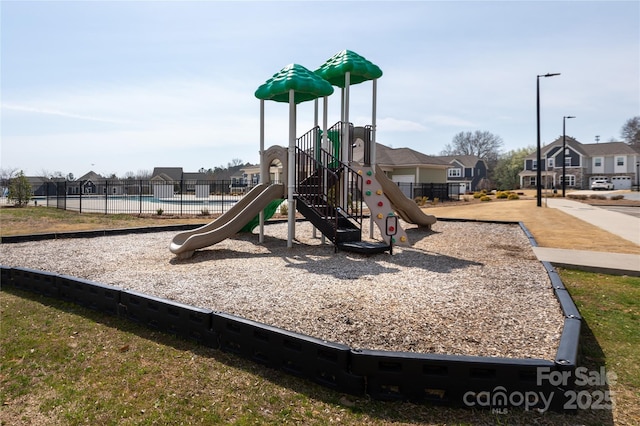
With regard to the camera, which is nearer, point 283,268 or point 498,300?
point 498,300

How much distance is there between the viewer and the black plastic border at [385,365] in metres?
2.69

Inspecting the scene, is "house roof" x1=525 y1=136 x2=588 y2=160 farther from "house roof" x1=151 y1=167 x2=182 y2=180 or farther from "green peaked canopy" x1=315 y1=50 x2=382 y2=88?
"house roof" x1=151 y1=167 x2=182 y2=180

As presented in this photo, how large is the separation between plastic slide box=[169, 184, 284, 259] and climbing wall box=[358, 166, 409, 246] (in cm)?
215

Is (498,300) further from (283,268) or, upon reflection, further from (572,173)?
(572,173)

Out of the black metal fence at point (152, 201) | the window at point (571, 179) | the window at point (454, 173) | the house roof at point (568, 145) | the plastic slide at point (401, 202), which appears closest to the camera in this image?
the plastic slide at point (401, 202)

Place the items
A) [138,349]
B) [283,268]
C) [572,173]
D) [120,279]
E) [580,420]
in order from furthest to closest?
1. [572,173]
2. [283,268]
3. [120,279]
4. [138,349]
5. [580,420]

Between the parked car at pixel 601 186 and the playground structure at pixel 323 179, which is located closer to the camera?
the playground structure at pixel 323 179

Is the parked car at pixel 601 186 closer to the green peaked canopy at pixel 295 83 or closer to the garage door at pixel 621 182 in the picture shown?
the garage door at pixel 621 182

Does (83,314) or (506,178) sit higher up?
(506,178)

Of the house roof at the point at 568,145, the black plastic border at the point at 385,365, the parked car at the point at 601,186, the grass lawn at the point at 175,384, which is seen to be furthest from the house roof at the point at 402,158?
the black plastic border at the point at 385,365

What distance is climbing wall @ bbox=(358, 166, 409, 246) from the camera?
8.54 meters

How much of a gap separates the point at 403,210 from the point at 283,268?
637cm

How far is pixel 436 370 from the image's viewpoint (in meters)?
2.75

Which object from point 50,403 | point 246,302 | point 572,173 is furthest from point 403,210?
point 572,173
